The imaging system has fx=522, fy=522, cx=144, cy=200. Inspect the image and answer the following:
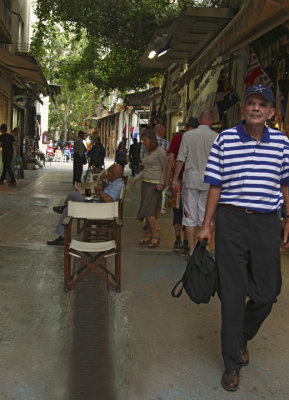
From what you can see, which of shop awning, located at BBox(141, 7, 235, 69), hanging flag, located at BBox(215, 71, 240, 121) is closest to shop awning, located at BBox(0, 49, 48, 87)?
shop awning, located at BBox(141, 7, 235, 69)

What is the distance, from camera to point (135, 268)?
6.35 m

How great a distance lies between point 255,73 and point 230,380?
230 inches

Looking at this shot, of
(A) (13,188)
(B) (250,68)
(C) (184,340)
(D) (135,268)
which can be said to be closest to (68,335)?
(C) (184,340)

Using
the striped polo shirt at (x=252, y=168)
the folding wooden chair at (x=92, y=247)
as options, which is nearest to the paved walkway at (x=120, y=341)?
the folding wooden chair at (x=92, y=247)

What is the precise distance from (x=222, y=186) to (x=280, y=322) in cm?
180

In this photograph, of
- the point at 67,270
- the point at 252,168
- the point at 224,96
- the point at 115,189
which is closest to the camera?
the point at 252,168

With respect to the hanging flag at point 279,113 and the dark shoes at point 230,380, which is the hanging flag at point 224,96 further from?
the dark shoes at point 230,380

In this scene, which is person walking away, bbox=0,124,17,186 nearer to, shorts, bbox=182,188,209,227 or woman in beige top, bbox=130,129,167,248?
woman in beige top, bbox=130,129,167,248

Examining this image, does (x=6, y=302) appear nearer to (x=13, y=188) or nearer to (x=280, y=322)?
(x=280, y=322)

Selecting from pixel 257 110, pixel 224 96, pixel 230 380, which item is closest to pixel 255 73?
pixel 224 96

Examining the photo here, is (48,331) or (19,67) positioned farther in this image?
(19,67)

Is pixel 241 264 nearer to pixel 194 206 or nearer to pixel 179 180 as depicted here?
pixel 194 206

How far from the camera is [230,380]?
3398 millimetres

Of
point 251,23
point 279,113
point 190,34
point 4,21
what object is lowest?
point 279,113
